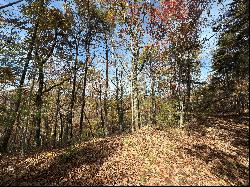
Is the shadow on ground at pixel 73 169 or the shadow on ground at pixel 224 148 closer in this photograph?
the shadow on ground at pixel 224 148

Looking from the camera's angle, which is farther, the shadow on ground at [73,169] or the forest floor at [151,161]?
the shadow on ground at [73,169]

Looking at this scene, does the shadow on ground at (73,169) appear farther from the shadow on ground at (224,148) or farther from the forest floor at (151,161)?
the shadow on ground at (224,148)

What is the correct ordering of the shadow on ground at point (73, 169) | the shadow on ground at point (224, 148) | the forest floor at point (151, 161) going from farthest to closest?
the shadow on ground at point (73, 169) < the shadow on ground at point (224, 148) < the forest floor at point (151, 161)

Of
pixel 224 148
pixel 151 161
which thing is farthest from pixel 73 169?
pixel 224 148

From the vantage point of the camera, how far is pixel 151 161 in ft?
51.5

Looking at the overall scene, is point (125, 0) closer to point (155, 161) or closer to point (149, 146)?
point (149, 146)

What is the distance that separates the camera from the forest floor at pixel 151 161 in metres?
14.0

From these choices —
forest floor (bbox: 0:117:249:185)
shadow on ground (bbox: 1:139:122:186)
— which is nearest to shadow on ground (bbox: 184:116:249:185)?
forest floor (bbox: 0:117:249:185)

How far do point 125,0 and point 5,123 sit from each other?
12.3 m

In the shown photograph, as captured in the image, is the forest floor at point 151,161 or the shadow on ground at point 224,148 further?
the shadow on ground at point 224,148

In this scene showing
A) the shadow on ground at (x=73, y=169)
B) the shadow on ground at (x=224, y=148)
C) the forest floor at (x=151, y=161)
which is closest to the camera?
the forest floor at (x=151, y=161)

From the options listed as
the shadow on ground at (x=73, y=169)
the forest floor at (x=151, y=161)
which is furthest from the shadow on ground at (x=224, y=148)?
the shadow on ground at (x=73, y=169)

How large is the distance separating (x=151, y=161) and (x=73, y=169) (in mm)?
4004

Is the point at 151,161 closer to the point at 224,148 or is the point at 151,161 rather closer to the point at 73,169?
the point at 73,169
